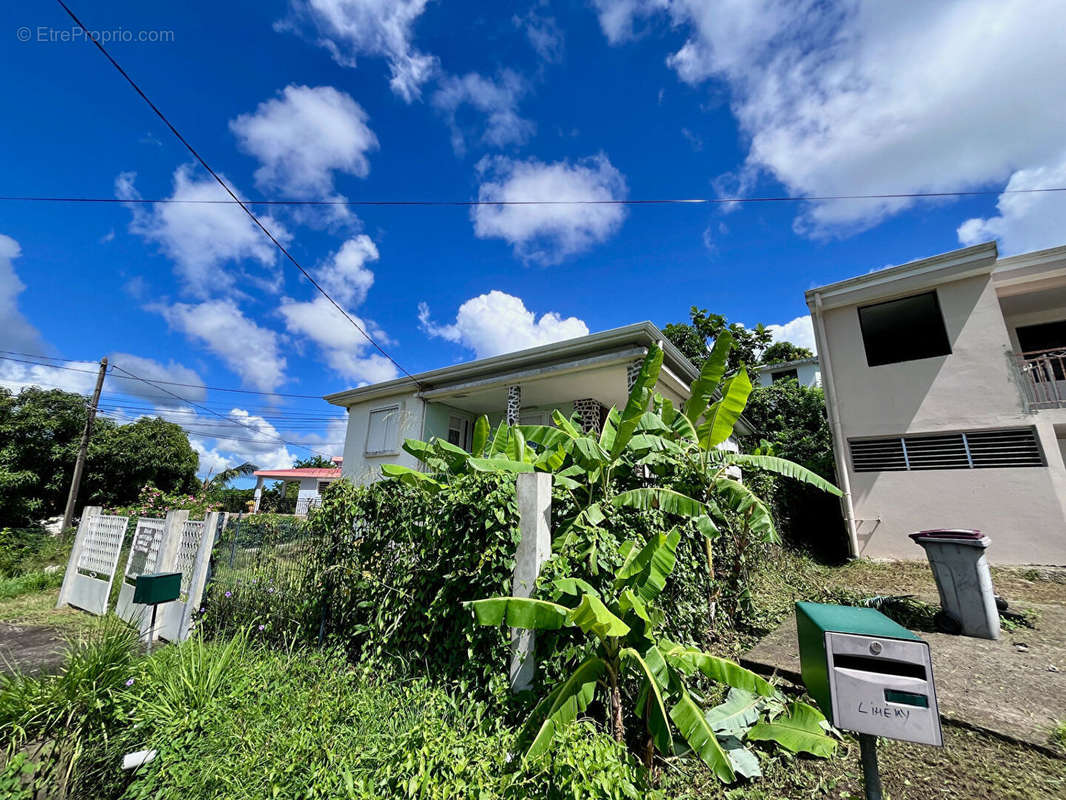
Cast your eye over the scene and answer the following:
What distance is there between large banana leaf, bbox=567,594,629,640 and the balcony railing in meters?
11.7

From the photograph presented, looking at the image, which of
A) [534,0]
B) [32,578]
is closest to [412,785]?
[534,0]

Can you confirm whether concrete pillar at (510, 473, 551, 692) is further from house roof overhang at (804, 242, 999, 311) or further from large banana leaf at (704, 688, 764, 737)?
house roof overhang at (804, 242, 999, 311)

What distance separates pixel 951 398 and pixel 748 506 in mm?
9018

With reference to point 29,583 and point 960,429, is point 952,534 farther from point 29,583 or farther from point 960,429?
point 29,583

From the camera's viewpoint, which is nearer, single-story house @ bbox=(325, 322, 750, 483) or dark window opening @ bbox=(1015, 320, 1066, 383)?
single-story house @ bbox=(325, 322, 750, 483)

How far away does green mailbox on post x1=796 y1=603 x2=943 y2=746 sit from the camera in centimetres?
185

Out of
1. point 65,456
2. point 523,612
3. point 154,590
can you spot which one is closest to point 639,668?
point 523,612

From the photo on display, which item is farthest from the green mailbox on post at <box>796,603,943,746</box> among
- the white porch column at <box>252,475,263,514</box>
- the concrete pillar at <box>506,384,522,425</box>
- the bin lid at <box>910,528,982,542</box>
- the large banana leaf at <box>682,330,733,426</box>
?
the white porch column at <box>252,475,263,514</box>

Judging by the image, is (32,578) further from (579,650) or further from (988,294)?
(988,294)

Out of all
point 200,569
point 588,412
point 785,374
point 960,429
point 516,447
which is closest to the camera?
point 516,447

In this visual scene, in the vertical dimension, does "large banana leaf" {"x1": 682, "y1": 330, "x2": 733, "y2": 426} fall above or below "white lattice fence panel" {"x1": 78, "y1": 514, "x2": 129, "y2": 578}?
above

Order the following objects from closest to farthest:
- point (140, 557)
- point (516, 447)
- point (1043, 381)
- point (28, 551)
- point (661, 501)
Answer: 1. point (661, 501)
2. point (516, 447)
3. point (140, 557)
4. point (1043, 381)
5. point (28, 551)

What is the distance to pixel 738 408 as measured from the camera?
14.9 feet

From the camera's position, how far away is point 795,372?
21953 mm
